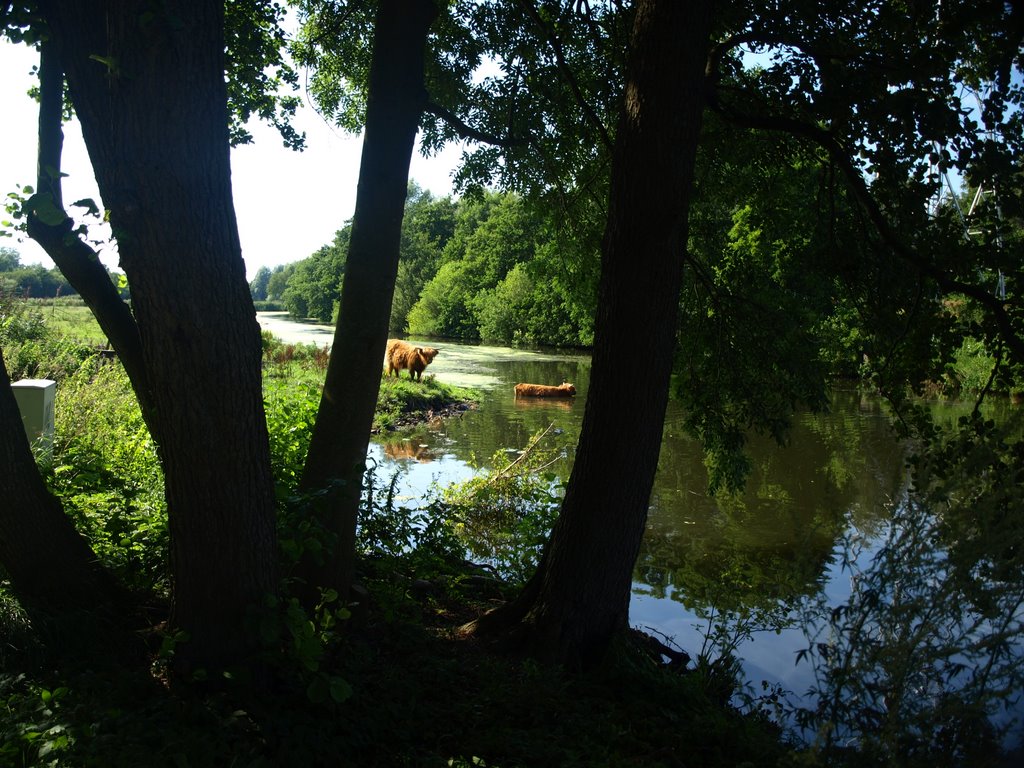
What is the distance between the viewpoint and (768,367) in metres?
5.89

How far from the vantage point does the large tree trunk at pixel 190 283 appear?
2.86m

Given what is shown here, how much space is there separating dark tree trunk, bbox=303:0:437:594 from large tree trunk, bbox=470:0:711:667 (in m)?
1.23

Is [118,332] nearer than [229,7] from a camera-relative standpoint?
Yes

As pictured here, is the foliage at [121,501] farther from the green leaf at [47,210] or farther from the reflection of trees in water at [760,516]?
the reflection of trees in water at [760,516]

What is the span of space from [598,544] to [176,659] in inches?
90.2

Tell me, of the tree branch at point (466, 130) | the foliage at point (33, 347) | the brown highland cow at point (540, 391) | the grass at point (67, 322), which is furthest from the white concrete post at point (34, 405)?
the brown highland cow at point (540, 391)

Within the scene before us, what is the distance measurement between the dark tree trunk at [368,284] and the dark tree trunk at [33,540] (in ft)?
3.88

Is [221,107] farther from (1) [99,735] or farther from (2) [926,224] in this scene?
(2) [926,224]

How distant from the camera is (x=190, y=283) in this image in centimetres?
296

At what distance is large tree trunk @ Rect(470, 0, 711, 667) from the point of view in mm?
4387

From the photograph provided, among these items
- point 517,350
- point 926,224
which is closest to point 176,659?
point 926,224

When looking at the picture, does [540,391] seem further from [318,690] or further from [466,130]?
[318,690]

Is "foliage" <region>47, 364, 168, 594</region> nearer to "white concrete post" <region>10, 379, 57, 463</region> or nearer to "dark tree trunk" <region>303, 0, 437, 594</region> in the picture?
"white concrete post" <region>10, 379, 57, 463</region>

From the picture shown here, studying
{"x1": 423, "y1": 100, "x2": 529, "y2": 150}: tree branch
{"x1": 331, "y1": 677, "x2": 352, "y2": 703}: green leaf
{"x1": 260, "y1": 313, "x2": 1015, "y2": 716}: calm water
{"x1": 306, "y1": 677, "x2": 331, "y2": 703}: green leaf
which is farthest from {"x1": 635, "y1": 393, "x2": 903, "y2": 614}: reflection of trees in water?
{"x1": 423, "y1": 100, "x2": 529, "y2": 150}: tree branch
